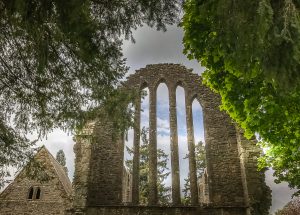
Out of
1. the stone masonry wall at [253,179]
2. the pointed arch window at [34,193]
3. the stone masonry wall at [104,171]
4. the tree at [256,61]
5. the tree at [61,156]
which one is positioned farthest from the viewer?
the tree at [61,156]

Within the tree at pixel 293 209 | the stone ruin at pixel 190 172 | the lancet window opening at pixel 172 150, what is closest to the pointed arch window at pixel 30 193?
the stone ruin at pixel 190 172

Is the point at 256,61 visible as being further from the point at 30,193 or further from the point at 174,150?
the point at 30,193

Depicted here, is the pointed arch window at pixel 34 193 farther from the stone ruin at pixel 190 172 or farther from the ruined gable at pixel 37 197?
the stone ruin at pixel 190 172

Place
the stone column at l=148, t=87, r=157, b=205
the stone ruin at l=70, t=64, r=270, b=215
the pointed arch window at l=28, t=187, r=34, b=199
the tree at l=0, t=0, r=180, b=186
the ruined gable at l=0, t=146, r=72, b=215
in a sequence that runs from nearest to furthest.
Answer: the tree at l=0, t=0, r=180, b=186
the stone ruin at l=70, t=64, r=270, b=215
the stone column at l=148, t=87, r=157, b=205
the ruined gable at l=0, t=146, r=72, b=215
the pointed arch window at l=28, t=187, r=34, b=199

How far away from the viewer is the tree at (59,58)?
4.26 meters

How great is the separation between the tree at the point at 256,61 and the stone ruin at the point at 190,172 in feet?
4.00

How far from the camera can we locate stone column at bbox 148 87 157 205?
1085 cm

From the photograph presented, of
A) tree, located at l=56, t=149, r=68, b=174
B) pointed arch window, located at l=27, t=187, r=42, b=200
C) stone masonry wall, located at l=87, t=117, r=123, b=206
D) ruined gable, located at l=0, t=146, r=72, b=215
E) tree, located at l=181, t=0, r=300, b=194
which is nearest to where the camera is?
tree, located at l=181, t=0, r=300, b=194

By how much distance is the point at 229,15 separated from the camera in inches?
107

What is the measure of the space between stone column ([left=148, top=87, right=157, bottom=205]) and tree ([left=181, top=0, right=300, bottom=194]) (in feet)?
12.6

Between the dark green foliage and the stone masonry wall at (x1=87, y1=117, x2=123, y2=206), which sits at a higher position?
the dark green foliage

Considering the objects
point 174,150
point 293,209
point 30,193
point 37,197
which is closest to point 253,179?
point 174,150

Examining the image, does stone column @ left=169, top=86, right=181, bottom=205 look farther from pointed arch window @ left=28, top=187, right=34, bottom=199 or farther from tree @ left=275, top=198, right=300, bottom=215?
pointed arch window @ left=28, top=187, right=34, bottom=199

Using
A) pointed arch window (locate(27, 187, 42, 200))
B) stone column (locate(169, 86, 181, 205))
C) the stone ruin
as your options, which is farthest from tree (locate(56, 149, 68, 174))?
stone column (locate(169, 86, 181, 205))
